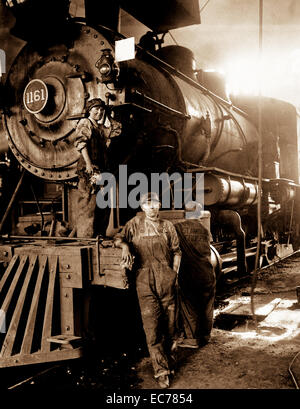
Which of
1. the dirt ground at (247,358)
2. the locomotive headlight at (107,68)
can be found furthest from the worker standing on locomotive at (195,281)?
the locomotive headlight at (107,68)

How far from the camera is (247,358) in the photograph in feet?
11.9

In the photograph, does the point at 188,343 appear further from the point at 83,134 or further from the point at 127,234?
the point at 83,134

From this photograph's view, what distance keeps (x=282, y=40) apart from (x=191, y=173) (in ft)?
33.1

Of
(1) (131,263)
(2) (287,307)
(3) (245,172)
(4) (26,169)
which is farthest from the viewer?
(3) (245,172)

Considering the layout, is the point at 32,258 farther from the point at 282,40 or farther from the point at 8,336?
the point at 282,40

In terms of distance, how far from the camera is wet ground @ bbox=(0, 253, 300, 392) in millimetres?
3207

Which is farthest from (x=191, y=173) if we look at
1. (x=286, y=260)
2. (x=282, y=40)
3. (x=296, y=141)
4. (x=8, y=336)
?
(x=282, y=40)

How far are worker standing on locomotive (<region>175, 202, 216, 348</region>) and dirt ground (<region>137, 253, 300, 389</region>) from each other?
188mm

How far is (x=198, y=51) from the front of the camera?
42.2ft

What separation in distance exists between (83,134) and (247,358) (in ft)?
8.72

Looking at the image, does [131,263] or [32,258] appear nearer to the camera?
[131,263]

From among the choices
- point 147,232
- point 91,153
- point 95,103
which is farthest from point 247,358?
point 95,103

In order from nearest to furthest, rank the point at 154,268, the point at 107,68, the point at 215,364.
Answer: the point at 154,268 < the point at 215,364 < the point at 107,68

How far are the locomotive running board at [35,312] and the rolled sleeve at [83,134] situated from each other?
110 centimetres
